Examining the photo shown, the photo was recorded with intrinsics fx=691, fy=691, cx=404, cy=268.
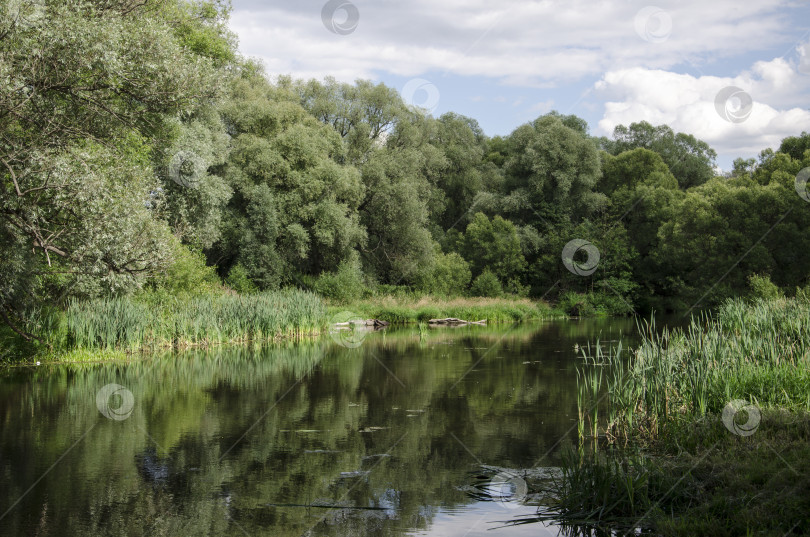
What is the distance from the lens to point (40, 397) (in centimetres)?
1291

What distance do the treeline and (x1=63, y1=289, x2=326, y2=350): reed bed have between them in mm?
818

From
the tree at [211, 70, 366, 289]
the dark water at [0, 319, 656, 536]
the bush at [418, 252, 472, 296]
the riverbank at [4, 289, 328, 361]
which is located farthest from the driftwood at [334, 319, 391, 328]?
the dark water at [0, 319, 656, 536]

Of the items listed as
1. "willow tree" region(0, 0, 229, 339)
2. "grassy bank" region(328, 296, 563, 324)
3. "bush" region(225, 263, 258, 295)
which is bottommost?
"grassy bank" region(328, 296, 563, 324)

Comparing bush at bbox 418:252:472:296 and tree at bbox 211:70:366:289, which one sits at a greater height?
tree at bbox 211:70:366:289

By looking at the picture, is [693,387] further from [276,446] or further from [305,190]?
[305,190]

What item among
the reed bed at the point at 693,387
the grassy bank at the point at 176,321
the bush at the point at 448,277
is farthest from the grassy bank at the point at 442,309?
the reed bed at the point at 693,387

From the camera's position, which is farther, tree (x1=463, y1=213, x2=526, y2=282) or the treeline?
tree (x1=463, y1=213, x2=526, y2=282)

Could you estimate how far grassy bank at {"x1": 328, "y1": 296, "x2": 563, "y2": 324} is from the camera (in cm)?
3364

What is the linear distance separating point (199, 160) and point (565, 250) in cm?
2665

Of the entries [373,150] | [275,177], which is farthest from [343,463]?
[373,150]

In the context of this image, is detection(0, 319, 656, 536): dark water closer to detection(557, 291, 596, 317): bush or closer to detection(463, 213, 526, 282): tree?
detection(557, 291, 596, 317): bush

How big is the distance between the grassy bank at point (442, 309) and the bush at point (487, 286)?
5.38ft

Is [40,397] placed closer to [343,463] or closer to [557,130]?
[343,463]

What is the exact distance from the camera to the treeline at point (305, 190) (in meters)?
12.9
